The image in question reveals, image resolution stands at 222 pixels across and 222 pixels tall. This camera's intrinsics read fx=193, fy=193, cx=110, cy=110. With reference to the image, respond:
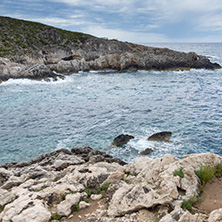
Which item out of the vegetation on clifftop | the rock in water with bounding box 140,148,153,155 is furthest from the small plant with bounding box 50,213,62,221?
the vegetation on clifftop

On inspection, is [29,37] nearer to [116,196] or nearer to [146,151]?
[146,151]

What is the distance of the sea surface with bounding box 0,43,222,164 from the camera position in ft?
70.3

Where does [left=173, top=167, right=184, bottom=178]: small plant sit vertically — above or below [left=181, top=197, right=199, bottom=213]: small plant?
above

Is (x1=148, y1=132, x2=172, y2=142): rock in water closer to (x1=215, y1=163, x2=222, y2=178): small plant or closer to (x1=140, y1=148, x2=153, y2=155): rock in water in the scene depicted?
(x1=140, y1=148, x2=153, y2=155): rock in water

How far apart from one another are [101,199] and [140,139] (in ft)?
47.3

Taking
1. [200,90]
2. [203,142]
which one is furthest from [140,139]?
[200,90]

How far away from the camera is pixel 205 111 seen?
31.6m

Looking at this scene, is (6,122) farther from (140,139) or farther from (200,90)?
(200,90)

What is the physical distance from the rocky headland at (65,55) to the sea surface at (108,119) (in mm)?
23930

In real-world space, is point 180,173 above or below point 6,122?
above

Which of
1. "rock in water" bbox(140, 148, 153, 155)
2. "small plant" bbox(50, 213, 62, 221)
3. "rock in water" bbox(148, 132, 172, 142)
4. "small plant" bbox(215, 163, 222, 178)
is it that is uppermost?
"small plant" bbox(215, 163, 222, 178)

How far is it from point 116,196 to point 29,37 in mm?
93290

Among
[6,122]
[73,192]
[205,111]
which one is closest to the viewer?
[73,192]

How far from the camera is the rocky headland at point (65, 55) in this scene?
67500mm
